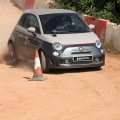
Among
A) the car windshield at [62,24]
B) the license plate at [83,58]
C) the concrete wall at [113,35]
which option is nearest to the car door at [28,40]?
the car windshield at [62,24]

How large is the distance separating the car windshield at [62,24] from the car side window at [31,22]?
8.0 inches

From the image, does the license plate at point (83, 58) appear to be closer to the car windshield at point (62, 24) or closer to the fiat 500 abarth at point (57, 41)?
the fiat 500 abarth at point (57, 41)

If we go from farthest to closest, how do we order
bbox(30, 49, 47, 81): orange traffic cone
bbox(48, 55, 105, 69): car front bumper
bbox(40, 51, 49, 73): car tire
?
bbox(40, 51, 49, 73): car tire
bbox(48, 55, 105, 69): car front bumper
bbox(30, 49, 47, 81): orange traffic cone

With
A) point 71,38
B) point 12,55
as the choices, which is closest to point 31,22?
point 12,55

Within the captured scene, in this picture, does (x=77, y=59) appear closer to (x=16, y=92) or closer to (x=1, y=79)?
(x=1, y=79)

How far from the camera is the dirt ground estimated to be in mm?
8344

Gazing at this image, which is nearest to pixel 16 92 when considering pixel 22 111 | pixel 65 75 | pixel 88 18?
pixel 22 111

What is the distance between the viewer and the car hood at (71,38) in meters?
12.7

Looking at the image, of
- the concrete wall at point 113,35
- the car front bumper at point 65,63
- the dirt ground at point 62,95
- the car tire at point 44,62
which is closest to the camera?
the dirt ground at point 62,95

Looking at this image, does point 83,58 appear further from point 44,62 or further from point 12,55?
point 12,55

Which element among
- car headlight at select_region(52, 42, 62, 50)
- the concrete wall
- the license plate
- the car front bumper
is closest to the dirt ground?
the car front bumper

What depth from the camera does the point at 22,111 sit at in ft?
27.9

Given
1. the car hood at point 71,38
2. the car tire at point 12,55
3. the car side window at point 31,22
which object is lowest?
the car tire at point 12,55

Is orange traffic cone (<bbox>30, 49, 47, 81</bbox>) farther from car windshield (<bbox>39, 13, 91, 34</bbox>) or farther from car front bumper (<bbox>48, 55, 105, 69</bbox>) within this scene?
car windshield (<bbox>39, 13, 91, 34</bbox>)
